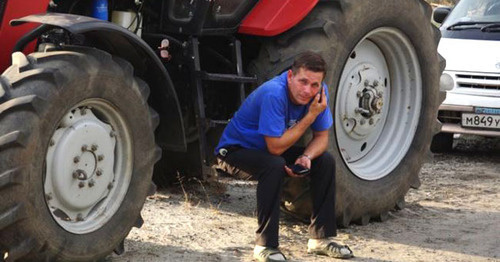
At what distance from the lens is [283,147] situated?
586 cm

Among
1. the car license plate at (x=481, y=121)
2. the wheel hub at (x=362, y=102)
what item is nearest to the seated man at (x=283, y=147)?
the wheel hub at (x=362, y=102)

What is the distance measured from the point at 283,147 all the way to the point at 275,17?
934mm

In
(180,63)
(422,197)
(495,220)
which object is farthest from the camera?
(422,197)

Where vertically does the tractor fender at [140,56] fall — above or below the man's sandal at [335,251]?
above

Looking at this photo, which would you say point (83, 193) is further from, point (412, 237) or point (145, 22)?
point (412, 237)

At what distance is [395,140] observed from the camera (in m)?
7.34

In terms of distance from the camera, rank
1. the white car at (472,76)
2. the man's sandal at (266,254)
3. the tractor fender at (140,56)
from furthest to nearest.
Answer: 1. the white car at (472,76)
2. the man's sandal at (266,254)
3. the tractor fender at (140,56)

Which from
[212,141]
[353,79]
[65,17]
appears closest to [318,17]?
[353,79]

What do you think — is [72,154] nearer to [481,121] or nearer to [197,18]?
[197,18]

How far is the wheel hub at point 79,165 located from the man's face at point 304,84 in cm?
110

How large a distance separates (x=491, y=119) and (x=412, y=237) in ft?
11.9

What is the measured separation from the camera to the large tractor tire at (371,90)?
6.43 m

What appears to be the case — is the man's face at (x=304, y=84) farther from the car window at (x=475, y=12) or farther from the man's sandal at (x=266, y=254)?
the car window at (x=475, y=12)

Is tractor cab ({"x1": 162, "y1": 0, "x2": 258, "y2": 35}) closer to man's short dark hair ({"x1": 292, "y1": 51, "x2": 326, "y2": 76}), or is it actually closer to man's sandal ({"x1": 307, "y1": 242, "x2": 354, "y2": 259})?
man's short dark hair ({"x1": 292, "y1": 51, "x2": 326, "y2": 76})
